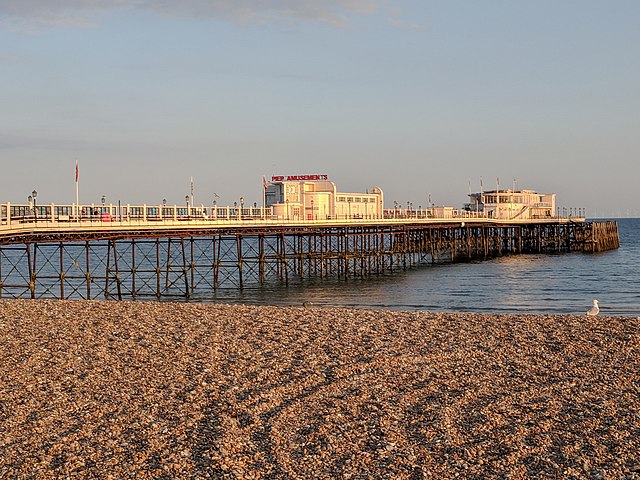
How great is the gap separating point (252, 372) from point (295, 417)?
2.91 meters

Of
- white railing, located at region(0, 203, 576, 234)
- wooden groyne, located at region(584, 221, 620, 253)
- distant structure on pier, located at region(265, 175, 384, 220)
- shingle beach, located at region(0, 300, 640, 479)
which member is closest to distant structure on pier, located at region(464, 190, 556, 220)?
A: wooden groyne, located at region(584, 221, 620, 253)

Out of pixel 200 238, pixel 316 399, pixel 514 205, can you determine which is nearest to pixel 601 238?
pixel 514 205

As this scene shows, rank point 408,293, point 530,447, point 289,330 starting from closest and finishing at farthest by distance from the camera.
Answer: point 530,447 < point 289,330 < point 408,293

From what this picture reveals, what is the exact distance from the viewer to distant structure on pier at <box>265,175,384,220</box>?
192 feet

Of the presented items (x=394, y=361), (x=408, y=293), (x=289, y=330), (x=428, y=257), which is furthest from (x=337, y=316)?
(x=428, y=257)

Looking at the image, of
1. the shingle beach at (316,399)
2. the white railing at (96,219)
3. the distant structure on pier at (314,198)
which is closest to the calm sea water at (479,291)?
the white railing at (96,219)

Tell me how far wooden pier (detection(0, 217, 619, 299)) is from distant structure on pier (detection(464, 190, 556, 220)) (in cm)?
274

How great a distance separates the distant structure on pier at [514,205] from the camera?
86250mm

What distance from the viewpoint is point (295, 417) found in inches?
443

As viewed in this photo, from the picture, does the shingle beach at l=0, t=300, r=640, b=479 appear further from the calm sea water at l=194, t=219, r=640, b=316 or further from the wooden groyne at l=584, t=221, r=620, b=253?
the wooden groyne at l=584, t=221, r=620, b=253

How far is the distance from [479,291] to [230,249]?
1578 cm

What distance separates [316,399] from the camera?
40.0ft

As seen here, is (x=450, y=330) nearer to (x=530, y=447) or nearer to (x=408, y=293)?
(x=530, y=447)

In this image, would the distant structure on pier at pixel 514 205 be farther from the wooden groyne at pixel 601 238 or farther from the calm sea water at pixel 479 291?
the calm sea water at pixel 479 291
